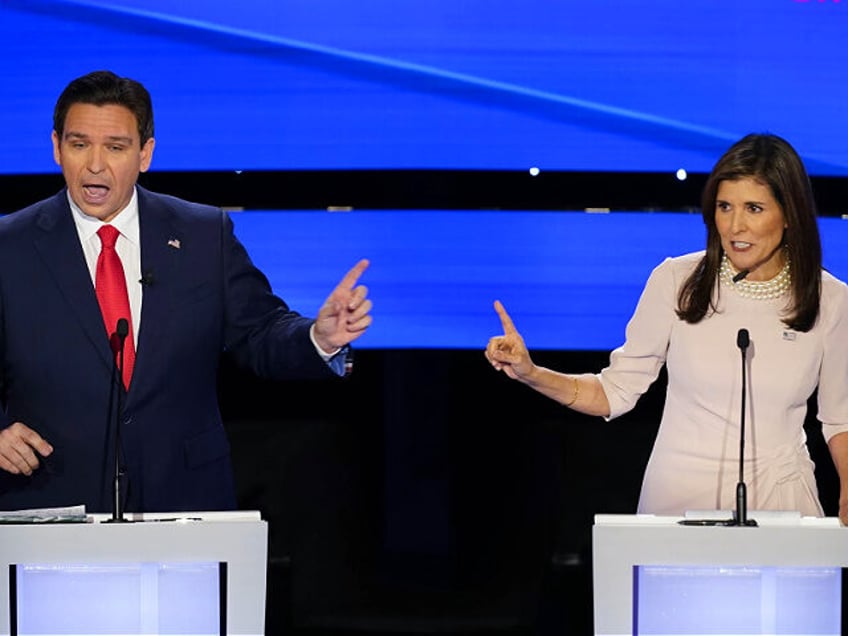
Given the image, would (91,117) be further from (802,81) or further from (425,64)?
(802,81)

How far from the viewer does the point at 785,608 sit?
2203mm

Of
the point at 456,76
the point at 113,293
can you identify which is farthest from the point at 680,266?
the point at 456,76

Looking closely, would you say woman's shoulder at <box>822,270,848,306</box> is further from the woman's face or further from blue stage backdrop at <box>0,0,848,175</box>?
blue stage backdrop at <box>0,0,848,175</box>

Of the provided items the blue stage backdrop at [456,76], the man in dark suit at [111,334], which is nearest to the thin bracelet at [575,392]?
the man in dark suit at [111,334]

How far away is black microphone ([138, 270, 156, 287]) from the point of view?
292cm

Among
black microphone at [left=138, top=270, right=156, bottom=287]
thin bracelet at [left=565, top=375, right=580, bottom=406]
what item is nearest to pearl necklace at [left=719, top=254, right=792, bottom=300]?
thin bracelet at [left=565, top=375, right=580, bottom=406]

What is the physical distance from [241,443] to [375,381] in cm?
52

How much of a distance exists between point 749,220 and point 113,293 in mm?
1355

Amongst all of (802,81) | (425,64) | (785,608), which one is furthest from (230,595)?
(802,81)

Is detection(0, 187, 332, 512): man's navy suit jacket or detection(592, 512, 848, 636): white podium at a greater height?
detection(0, 187, 332, 512): man's navy suit jacket

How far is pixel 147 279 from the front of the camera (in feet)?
9.56

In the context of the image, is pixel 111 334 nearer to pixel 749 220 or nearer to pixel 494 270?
pixel 749 220

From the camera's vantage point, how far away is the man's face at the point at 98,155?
9.78ft

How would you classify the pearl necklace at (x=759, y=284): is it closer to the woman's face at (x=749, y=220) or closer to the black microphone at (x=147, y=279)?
the woman's face at (x=749, y=220)
